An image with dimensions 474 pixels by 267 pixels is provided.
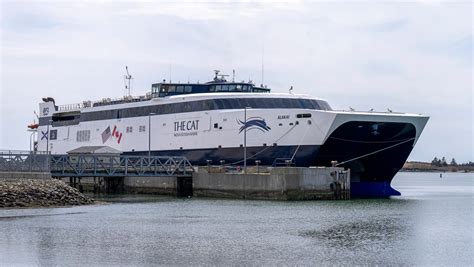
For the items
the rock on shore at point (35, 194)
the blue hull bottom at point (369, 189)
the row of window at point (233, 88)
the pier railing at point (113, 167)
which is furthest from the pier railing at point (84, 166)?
the blue hull bottom at point (369, 189)

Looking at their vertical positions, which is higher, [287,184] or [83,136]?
[83,136]

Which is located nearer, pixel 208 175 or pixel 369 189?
pixel 208 175

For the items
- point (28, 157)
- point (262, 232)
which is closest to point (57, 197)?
point (28, 157)

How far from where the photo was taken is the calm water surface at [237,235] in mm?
24625

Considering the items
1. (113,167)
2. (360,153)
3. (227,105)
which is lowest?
(113,167)

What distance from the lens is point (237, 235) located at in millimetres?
30578

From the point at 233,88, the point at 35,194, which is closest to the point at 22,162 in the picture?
the point at 35,194

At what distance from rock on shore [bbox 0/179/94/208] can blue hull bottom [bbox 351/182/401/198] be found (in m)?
20.0

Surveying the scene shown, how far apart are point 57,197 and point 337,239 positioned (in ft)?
57.6

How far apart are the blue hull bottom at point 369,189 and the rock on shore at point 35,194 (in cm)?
1998

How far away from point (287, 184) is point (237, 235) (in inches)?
699

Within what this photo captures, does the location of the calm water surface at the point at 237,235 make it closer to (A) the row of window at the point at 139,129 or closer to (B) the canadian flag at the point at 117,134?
(A) the row of window at the point at 139,129

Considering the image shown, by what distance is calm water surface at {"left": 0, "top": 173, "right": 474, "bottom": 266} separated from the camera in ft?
80.8

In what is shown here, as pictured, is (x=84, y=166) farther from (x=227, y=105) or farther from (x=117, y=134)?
(x=117, y=134)
